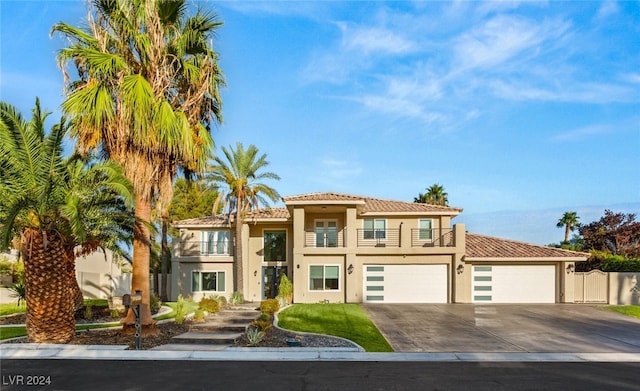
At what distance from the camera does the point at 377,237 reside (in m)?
29.6

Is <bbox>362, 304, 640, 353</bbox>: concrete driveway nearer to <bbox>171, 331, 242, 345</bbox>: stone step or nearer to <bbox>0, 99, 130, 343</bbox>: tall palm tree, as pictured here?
<bbox>171, 331, 242, 345</bbox>: stone step

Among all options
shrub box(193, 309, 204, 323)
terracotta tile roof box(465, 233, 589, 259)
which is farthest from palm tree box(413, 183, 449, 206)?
shrub box(193, 309, 204, 323)

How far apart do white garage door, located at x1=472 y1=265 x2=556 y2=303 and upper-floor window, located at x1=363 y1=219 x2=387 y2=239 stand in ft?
20.5

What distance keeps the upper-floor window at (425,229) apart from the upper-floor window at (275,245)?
9073 mm

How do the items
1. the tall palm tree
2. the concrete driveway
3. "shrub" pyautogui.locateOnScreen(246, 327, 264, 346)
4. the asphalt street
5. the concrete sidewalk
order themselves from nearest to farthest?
the asphalt street
the concrete sidewalk
the tall palm tree
"shrub" pyautogui.locateOnScreen(246, 327, 264, 346)
the concrete driveway

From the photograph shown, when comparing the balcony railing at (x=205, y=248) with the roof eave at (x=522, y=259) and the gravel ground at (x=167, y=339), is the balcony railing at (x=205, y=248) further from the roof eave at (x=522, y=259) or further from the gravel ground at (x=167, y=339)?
the roof eave at (x=522, y=259)

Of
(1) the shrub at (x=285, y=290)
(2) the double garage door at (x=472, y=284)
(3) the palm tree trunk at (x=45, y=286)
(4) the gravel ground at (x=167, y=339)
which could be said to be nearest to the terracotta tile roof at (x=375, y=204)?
(2) the double garage door at (x=472, y=284)

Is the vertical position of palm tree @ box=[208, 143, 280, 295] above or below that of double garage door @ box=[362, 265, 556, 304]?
above

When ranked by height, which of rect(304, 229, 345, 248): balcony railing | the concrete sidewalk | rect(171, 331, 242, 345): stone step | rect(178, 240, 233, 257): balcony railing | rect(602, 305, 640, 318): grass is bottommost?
rect(602, 305, 640, 318): grass

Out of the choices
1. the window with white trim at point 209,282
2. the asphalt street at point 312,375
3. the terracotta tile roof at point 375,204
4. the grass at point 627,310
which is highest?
the terracotta tile roof at point 375,204

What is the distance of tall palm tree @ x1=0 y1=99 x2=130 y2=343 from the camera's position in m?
13.4

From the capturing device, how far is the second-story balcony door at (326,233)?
29.2m

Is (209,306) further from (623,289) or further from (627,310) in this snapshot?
(623,289)

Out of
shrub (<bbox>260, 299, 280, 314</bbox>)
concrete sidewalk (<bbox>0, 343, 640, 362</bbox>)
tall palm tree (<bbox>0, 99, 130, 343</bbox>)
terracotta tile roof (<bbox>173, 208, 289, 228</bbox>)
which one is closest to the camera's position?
concrete sidewalk (<bbox>0, 343, 640, 362</bbox>)
